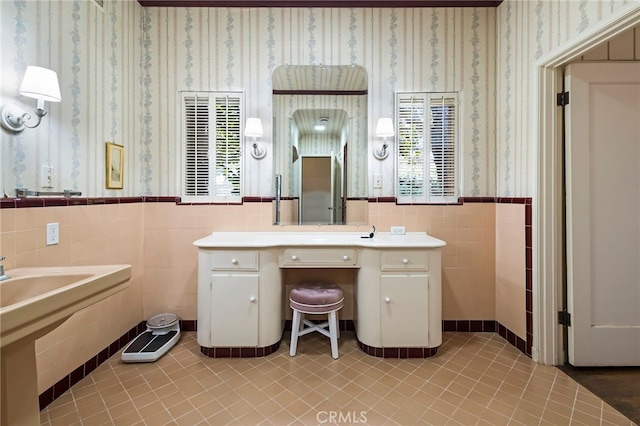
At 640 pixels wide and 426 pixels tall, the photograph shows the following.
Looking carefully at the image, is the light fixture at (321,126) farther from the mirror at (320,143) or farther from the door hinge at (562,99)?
the door hinge at (562,99)

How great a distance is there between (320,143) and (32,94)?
69.4 inches

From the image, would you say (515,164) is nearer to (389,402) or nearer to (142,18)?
(389,402)

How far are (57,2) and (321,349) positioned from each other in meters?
2.79

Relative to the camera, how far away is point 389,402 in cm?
153

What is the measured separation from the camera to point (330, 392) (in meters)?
1.61

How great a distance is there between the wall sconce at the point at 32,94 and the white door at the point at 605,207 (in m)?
3.02

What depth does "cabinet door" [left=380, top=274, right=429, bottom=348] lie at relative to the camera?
1937 millimetres

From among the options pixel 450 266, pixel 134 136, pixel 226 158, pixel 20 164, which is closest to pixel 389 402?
pixel 450 266

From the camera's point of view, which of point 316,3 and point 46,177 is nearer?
point 46,177

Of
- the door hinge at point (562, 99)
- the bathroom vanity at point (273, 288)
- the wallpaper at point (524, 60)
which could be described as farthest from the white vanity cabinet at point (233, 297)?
the door hinge at point (562, 99)

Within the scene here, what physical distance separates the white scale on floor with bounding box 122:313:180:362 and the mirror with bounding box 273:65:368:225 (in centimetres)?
120

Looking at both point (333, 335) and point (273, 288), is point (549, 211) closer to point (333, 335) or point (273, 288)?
point (333, 335)

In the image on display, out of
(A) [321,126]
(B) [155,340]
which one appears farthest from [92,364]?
(A) [321,126]

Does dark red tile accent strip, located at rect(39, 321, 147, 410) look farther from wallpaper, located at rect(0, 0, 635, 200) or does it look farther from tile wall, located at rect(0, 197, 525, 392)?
wallpaper, located at rect(0, 0, 635, 200)
